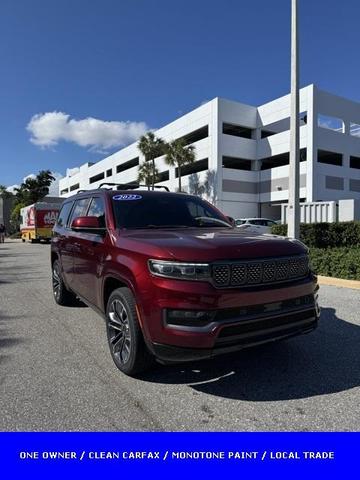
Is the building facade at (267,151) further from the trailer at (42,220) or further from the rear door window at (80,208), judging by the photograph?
the rear door window at (80,208)

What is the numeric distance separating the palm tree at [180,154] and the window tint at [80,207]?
40.0 m

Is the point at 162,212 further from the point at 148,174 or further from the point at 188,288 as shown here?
the point at 148,174

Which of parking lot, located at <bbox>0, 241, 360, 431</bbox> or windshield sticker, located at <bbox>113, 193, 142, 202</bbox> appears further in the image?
windshield sticker, located at <bbox>113, 193, 142, 202</bbox>

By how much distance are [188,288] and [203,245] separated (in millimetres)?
410

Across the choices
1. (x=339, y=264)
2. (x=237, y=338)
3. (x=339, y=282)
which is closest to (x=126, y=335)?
(x=237, y=338)

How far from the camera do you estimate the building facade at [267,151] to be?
39.1 meters

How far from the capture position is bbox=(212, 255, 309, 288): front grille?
328cm

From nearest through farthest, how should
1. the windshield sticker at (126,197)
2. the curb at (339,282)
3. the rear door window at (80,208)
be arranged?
1. the windshield sticker at (126,197)
2. the rear door window at (80,208)
3. the curb at (339,282)

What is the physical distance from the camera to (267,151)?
4484 centimetres

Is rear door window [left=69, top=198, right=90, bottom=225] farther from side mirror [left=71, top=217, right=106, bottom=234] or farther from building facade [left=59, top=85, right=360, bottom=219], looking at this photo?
building facade [left=59, top=85, right=360, bottom=219]

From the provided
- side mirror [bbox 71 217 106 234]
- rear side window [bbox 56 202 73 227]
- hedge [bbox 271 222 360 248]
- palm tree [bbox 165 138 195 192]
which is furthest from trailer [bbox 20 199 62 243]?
side mirror [bbox 71 217 106 234]

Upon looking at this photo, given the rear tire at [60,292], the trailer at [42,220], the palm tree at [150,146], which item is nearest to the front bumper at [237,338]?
the rear tire at [60,292]

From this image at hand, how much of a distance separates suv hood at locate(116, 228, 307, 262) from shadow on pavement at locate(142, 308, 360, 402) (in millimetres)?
890
